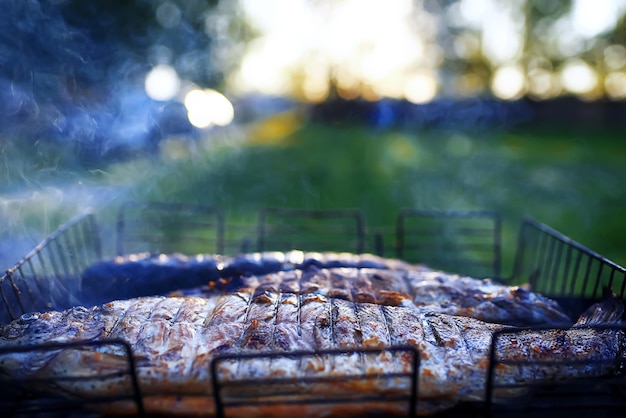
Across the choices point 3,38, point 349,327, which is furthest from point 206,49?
point 349,327

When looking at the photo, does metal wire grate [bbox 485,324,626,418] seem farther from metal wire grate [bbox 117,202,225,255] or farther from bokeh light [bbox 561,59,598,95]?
bokeh light [bbox 561,59,598,95]

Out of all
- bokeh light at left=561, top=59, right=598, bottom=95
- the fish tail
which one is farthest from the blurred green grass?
bokeh light at left=561, top=59, right=598, bottom=95

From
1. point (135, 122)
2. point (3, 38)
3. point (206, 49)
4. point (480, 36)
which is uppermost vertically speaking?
point (480, 36)

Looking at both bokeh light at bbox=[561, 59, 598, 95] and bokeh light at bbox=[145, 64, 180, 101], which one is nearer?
bokeh light at bbox=[145, 64, 180, 101]

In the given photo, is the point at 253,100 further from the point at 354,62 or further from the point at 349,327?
the point at 349,327

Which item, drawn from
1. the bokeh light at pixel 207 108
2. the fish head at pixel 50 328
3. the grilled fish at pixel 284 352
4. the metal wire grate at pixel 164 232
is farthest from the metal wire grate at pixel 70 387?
the bokeh light at pixel 207 108

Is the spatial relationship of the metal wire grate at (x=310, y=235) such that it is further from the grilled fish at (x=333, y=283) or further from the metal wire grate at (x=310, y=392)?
the metal wire grate at (x=310, y=392)
